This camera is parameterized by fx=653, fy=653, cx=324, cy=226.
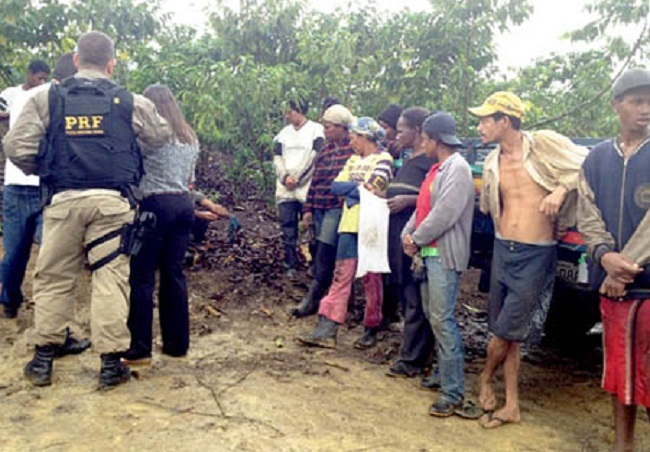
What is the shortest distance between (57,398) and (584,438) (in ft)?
9.47

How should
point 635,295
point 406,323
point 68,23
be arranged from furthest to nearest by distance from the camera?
point 68,23, point 406,323, point 635,295

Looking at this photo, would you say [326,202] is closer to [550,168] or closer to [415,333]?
[415,333]

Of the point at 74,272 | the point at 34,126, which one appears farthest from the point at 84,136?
the point at 74,272

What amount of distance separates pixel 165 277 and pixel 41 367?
0.93 m

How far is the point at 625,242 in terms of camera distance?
3143 mm

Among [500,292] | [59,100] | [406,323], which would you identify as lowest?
[406,323]

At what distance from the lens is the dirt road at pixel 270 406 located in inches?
127

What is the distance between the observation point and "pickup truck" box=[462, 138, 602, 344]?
388cm

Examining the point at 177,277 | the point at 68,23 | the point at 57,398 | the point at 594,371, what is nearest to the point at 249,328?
the point at 177,277

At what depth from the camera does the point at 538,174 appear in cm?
353

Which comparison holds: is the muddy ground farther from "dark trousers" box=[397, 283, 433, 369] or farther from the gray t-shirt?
the gray t-shirt

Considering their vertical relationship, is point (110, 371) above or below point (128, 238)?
below

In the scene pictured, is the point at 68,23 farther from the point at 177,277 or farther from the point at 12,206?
the point at 177,277

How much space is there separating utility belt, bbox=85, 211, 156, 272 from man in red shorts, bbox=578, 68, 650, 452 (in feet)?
8.08
